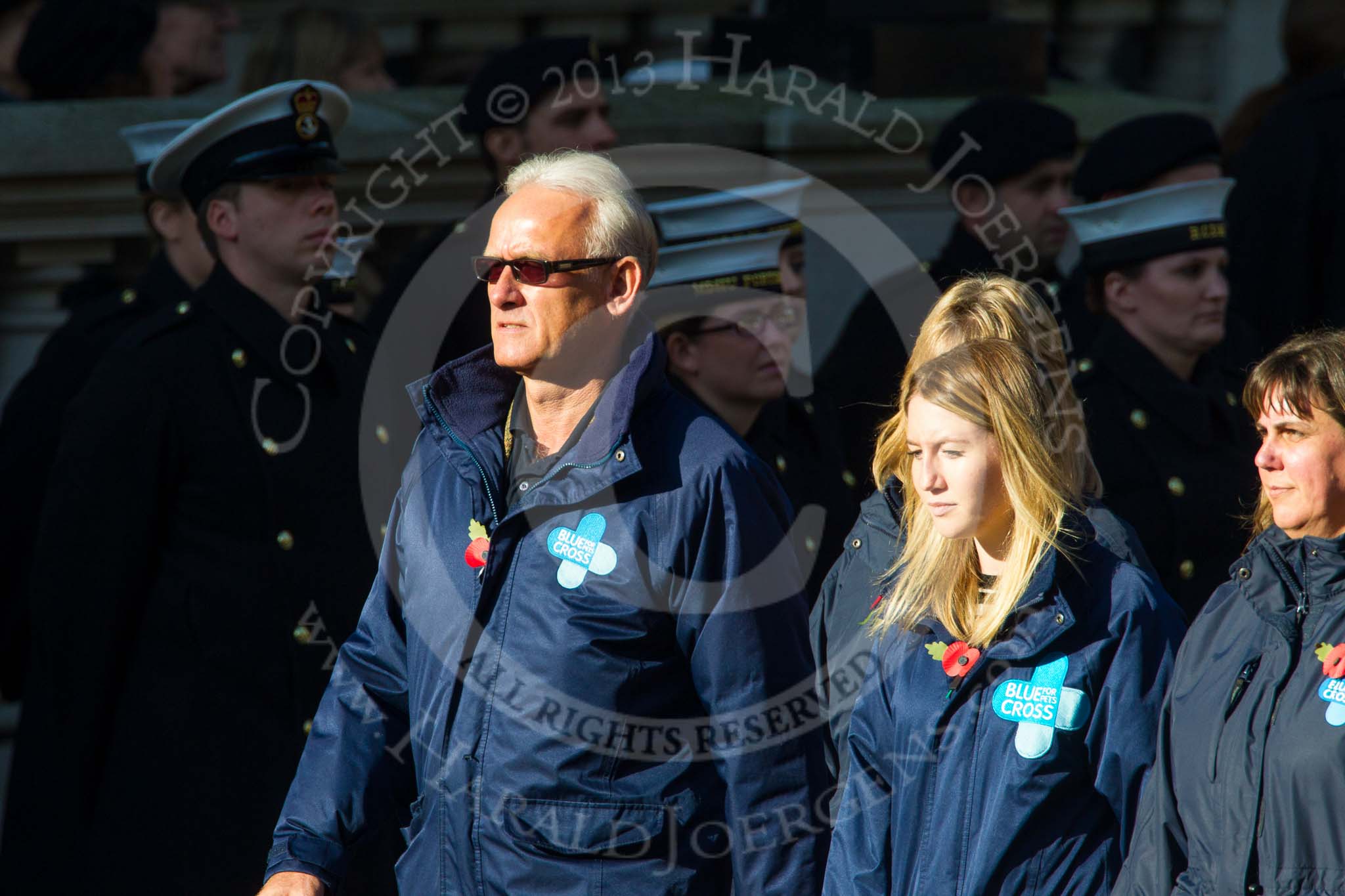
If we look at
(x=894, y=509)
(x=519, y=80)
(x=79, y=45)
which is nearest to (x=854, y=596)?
(x=894, y=509)

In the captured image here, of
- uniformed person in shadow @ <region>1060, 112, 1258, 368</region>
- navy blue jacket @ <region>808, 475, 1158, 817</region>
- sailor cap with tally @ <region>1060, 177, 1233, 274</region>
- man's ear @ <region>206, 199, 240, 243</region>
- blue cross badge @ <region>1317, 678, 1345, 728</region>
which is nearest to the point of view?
blue cross badge @ <region>1317, 678, 1345, 728</region>

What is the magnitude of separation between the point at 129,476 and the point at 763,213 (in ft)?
5.60

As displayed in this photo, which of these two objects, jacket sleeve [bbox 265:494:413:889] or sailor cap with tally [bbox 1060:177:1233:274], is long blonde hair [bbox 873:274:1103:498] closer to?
sailor cap with tally [bbox 1060:177:1233:274]

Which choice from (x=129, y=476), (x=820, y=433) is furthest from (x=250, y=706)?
(x=820, y=433)

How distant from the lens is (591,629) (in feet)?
10.1

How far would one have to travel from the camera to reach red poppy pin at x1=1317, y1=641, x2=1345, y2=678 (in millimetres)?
2750

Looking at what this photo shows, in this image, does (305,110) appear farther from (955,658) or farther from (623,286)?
(955,658)

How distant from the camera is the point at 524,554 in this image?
314cm

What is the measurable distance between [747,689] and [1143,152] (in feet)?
8.37

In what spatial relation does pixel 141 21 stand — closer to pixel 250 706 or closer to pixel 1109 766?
pixel 250 706

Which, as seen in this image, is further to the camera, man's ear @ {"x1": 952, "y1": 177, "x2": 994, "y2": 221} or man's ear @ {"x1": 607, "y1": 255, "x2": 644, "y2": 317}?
man's ear @ {"x1": 952, "y1": 177, "x2": 994, "y2": 221}

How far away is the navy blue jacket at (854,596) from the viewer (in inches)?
136

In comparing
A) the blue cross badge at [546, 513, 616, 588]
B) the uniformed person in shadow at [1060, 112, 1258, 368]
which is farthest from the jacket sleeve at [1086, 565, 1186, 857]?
the uniformed person in shadow at [1060, 112, 1258, 368]

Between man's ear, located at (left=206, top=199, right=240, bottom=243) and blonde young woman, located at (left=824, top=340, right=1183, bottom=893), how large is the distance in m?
1.90
